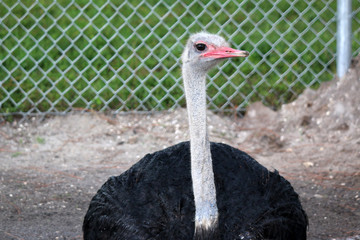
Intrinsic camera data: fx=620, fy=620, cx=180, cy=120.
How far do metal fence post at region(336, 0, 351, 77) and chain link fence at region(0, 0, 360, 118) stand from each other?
0.24m

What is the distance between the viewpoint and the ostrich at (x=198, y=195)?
8.05ft

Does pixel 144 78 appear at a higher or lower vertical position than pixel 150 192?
higher

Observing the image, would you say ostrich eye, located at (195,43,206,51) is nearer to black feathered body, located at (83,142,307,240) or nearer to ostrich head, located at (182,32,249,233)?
ostrich head, located at (182,32,249,233)

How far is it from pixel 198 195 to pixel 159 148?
2.23 metres

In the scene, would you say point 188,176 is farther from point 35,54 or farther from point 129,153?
point 35,54

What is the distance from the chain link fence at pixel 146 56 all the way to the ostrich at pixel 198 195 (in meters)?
2.17

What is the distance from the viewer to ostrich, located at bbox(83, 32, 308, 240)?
246 centimetres

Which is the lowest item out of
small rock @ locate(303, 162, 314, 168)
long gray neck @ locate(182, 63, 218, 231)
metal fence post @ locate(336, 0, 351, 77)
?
small rock @ locate(303, 162, 314, 168)

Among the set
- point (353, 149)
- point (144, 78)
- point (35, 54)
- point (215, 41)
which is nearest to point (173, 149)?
point (215, 41)

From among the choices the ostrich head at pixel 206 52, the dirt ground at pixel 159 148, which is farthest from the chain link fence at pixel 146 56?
the ostrich head at pixel 206 52

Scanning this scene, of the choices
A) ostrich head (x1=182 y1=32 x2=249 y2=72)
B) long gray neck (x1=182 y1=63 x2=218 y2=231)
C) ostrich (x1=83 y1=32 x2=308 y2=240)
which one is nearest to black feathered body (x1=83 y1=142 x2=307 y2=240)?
ostrich (x1=83 y1=32 x2=308 y2=240)

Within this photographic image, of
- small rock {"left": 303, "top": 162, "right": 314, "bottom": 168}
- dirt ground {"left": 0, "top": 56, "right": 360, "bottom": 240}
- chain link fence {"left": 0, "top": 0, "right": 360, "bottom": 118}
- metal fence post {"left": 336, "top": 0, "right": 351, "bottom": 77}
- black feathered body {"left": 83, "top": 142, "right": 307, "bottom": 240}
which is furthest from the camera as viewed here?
chain link fence {"left": 0, "top": 0, "right": 360, "bottom": 118}

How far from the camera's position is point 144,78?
525 cm

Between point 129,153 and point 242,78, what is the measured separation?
125cm
